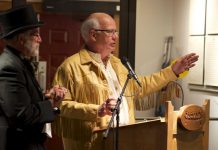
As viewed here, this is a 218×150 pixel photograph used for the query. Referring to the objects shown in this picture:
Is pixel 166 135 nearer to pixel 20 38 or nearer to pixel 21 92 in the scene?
pixel 21 92

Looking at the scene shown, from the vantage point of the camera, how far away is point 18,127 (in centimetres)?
206

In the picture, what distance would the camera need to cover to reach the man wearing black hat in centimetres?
199

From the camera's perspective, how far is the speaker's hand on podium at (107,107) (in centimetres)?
234

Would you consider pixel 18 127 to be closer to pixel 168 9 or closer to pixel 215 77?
pixel 215 77

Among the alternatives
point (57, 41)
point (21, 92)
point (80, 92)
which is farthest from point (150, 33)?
point (21, 92)

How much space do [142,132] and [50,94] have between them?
52cm

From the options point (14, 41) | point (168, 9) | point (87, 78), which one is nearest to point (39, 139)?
point (14, 41)

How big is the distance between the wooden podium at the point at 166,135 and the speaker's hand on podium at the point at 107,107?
0.41 feet

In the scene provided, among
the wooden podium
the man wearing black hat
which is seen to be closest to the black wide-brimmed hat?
the man wearing black hat

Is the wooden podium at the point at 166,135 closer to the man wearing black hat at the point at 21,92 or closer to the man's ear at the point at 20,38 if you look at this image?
the man wearing black hat at the point at 21,92

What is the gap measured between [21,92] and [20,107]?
2.6 inches

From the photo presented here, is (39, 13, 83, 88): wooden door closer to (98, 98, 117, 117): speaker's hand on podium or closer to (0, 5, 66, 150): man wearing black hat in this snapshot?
(98, 98, 117, 117): speaker's hand on podium

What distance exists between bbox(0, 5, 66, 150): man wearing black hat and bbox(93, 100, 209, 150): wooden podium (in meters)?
0.46

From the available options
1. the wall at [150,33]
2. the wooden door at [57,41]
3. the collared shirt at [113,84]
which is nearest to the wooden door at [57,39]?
the wooden door at [57,41]
